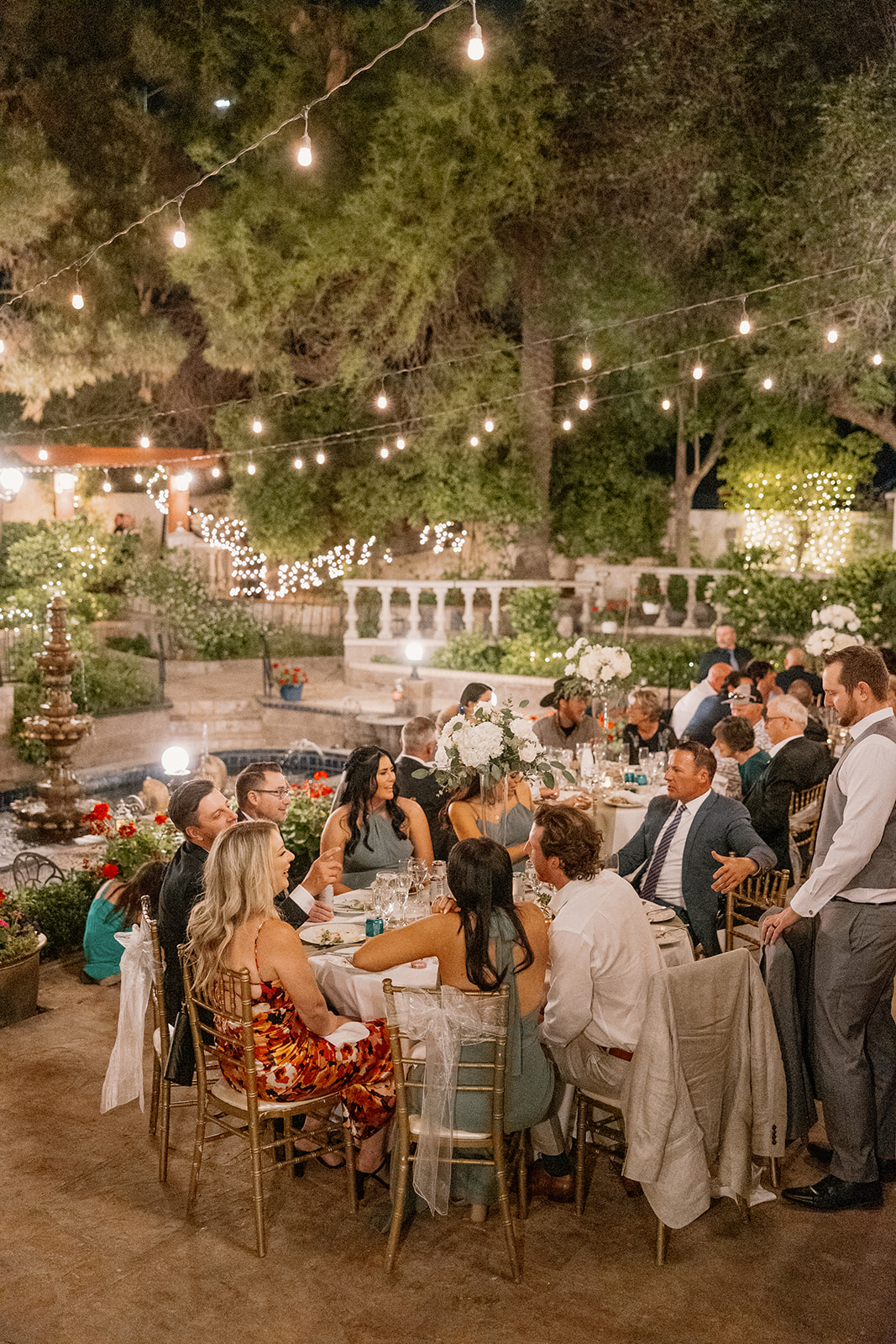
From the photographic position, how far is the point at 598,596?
609 inches

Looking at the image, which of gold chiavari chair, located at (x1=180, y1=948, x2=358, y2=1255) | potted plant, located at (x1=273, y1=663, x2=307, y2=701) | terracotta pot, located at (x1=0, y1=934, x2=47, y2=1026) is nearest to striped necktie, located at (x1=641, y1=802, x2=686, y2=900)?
gold chiavari chair, located at (x1=180, y1=948, x2=358, y2=1255)

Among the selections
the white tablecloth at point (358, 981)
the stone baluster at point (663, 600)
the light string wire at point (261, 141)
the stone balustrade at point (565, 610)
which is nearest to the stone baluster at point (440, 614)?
the stone balustrade at point (565, 610)

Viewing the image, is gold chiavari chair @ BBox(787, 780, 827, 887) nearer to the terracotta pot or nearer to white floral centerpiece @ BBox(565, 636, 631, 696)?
white floral centerpiece @ BBox(565, 636, 631, 696)

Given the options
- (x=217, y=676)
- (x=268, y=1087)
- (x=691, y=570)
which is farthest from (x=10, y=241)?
(x=268, y=1087)

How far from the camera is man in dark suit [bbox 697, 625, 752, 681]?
952 centimetres

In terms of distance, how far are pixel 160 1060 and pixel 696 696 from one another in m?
5.44

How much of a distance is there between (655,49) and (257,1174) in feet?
48.1

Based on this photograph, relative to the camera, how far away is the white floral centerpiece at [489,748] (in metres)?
4.78

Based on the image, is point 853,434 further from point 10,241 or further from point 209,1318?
point 209,1318

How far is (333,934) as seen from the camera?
4.12 meters

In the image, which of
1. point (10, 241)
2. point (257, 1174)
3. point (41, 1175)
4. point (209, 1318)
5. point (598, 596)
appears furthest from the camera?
point (598, 596)

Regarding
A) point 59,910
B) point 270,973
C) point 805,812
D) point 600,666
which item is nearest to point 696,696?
point 600,666

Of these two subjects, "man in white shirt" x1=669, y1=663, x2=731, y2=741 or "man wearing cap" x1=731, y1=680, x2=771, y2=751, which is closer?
"man wearing cap" x1=731, y1=680, x2=771, y2=751

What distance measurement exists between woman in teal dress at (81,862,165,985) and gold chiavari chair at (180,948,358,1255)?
1027 millimetres
